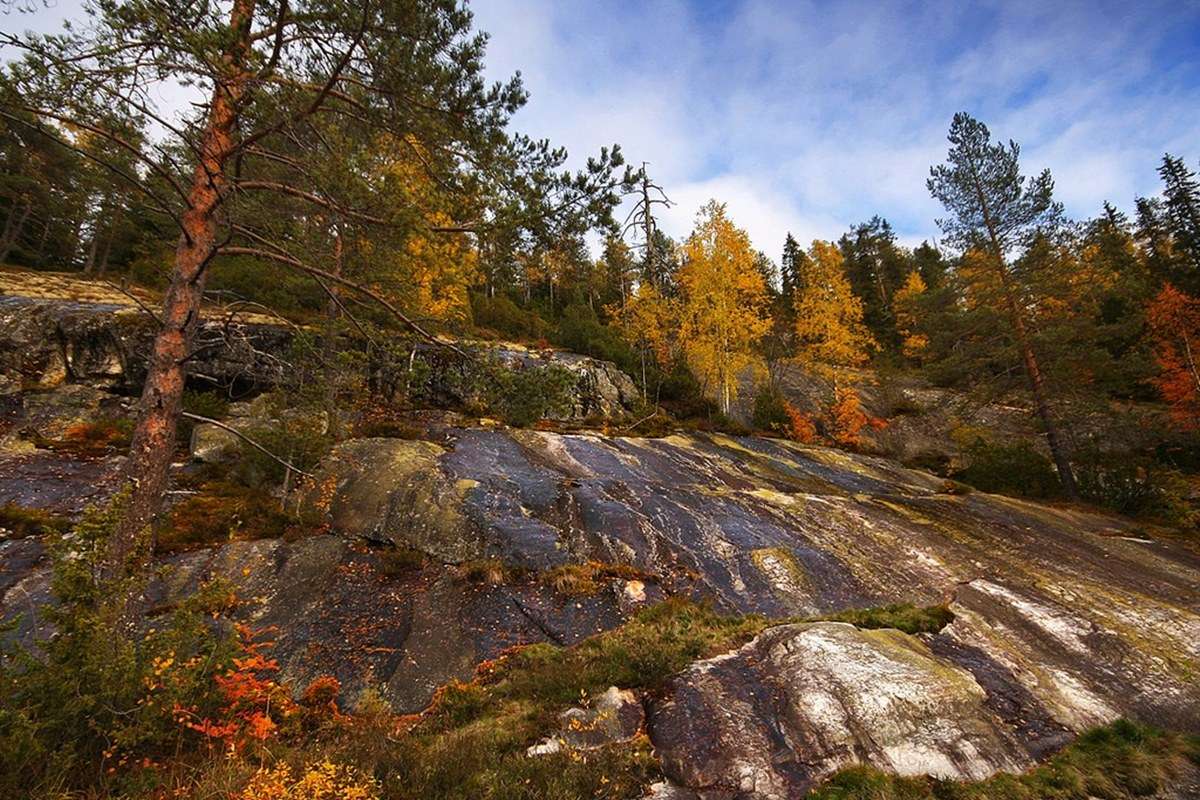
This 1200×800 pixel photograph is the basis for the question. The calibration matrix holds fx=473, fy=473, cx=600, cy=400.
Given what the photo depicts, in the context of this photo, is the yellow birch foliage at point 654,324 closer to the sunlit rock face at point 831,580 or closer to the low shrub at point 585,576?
the sunlit rock face at point 831,580

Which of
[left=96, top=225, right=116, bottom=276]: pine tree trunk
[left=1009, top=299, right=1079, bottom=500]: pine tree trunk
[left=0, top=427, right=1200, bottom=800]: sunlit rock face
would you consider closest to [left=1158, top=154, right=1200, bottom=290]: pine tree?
[left=1009, top=299, right=1079, bottom=500]: pine tree trunk

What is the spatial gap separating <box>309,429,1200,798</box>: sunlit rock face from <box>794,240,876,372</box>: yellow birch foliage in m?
10.3

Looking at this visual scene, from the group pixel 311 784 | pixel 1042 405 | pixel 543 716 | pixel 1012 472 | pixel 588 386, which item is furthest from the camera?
pixel 588 386

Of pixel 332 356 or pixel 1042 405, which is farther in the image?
pixel 1042 405

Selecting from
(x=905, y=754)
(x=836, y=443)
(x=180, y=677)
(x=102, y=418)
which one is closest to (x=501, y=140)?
(x=180, y=677)

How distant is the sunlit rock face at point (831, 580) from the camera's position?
4852 millimetres

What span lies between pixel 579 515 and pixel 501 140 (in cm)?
725

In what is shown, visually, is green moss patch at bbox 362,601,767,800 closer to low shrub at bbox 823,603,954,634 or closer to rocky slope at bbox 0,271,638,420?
low shrub at bbox 823,603,954,634

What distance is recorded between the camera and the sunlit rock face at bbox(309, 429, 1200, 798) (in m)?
4.85

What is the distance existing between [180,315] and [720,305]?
2149 cm

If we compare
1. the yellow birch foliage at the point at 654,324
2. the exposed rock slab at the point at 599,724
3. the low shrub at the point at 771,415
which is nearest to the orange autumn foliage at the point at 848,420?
the low shrub at the point at 771,415

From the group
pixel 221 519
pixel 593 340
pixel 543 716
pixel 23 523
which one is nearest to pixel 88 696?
pixel 543 716

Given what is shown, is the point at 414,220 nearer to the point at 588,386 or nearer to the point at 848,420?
the point at 588,386

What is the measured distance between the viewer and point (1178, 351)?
19.0 metres
